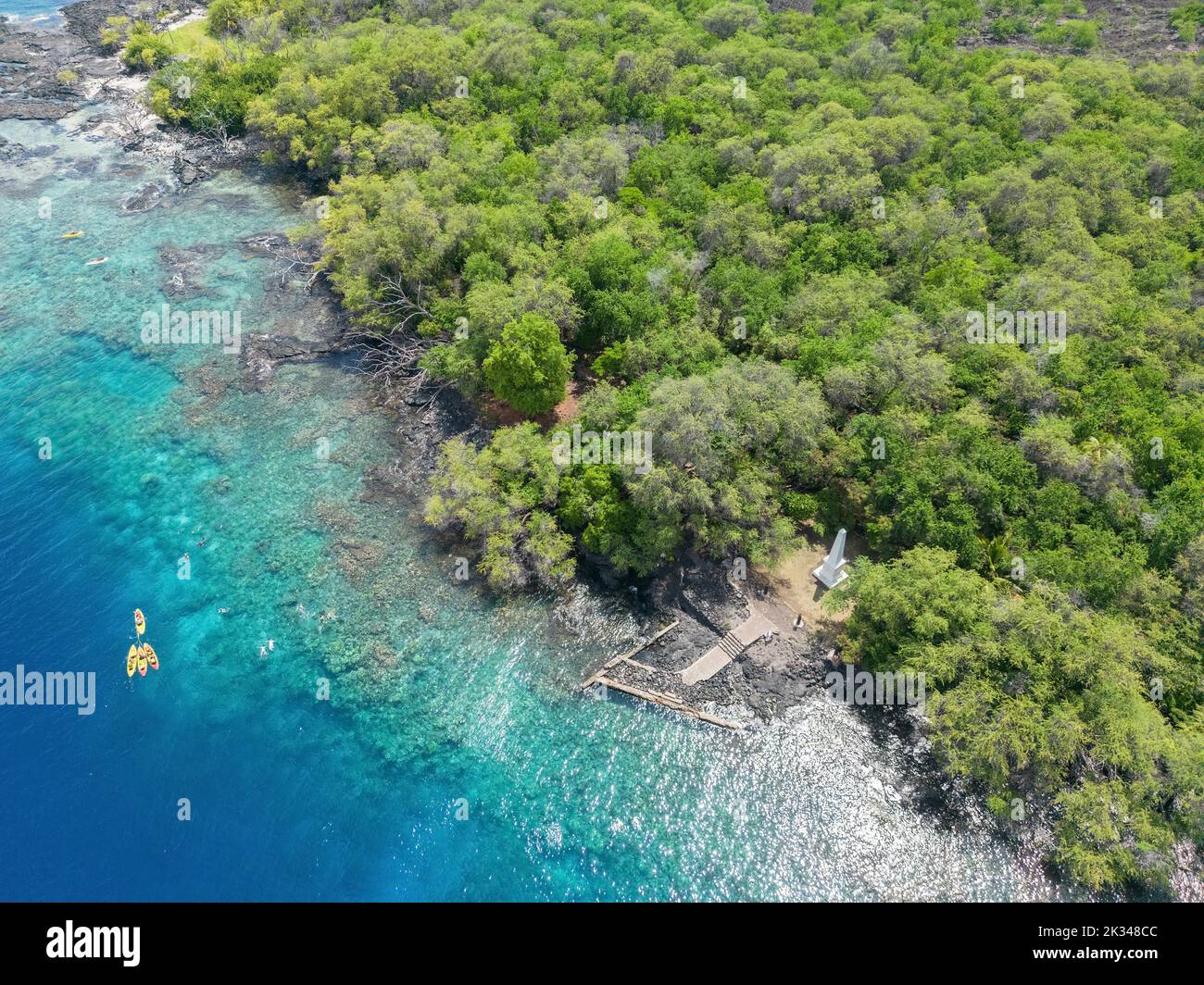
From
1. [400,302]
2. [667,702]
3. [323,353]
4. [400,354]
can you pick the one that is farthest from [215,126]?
[667,702]

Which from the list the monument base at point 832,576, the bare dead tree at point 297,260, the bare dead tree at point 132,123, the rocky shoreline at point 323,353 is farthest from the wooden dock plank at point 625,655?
the bare dead tree at point 132,123

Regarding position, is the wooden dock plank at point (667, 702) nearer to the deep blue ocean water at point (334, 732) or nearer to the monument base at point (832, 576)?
the deep blue ocean water at point (334, 732)

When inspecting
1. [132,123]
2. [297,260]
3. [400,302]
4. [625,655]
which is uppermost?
[132,123]

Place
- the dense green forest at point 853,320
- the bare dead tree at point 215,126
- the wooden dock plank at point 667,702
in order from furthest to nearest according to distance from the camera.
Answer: the bare dead tree at point 215,126, the wooden dock plank at point 667,702, the dense green forest at point 853,320

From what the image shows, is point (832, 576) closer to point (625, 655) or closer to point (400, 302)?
point (625, 655)

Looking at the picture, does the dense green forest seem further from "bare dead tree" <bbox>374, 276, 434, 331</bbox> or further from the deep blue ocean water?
the deep blue ocean water
